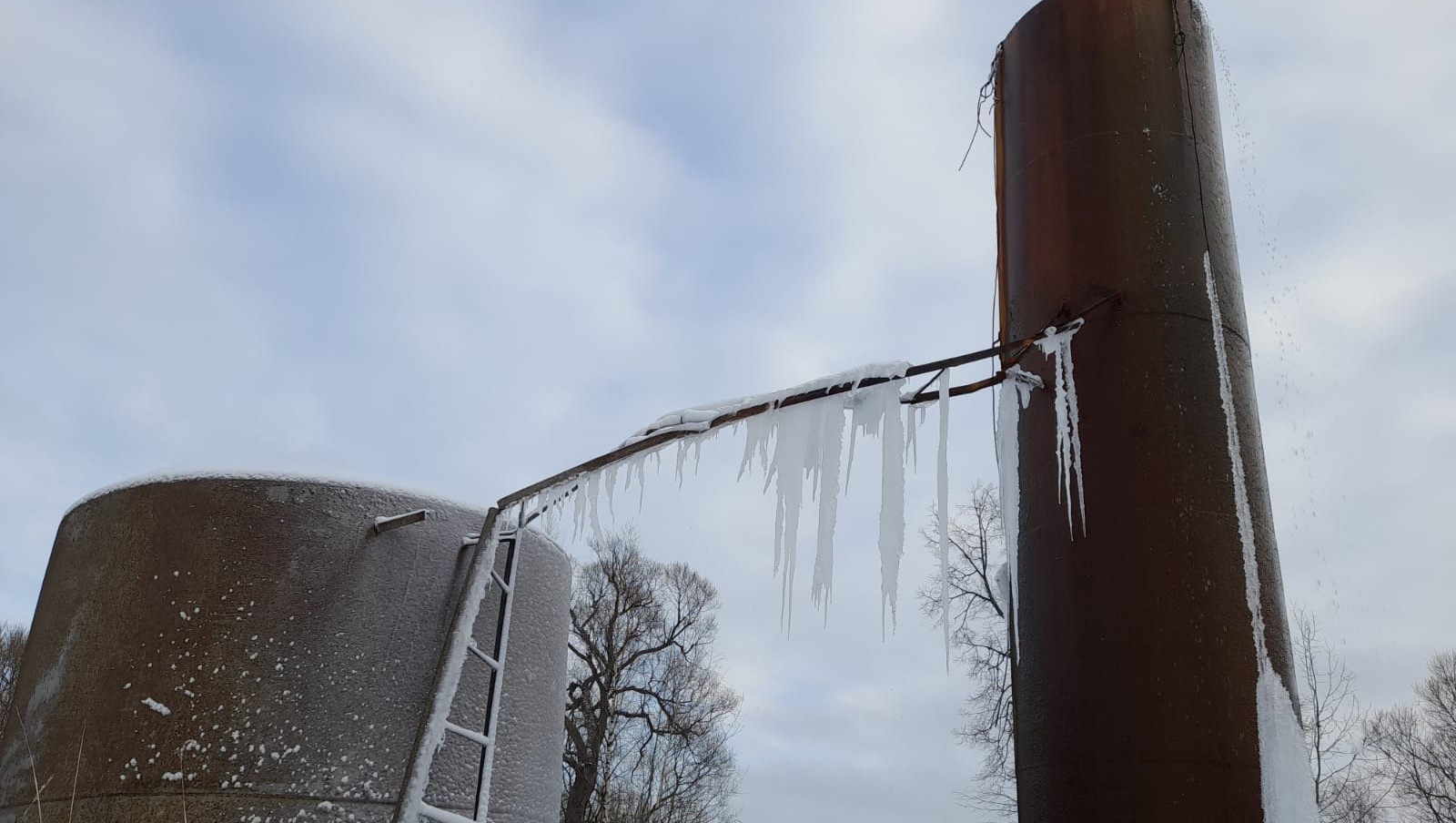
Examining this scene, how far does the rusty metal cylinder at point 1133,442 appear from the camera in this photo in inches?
162

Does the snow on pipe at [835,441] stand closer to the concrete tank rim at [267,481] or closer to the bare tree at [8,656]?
the concrete tank rim at [267,481]

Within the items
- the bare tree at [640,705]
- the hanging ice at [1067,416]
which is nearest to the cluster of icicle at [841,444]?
the hanging ice at [1067,416]

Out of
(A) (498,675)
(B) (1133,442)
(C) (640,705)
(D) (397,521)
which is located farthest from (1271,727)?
(C) (640,705)

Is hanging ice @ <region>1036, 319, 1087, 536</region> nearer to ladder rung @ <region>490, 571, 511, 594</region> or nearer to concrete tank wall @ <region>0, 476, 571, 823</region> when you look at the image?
ladder rung @ <region>490, 571, 511, 594</region>

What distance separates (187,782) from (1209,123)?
6.12 m

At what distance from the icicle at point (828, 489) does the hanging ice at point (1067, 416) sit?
1048 mm

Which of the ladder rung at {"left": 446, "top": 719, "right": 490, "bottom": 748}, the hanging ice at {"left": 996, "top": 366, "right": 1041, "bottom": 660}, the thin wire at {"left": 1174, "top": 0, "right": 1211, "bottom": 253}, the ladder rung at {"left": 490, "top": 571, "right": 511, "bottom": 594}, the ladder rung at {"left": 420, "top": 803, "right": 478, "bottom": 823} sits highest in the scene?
the thin wire at {"left": 1174, "top": 0, "right": 1211, "bottom": 253}

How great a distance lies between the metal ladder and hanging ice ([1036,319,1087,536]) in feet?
9.49

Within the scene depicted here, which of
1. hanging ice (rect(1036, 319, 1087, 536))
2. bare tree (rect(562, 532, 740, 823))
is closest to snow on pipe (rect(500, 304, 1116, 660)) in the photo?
hanging ice (rect(1036, 319, 1087, 536))

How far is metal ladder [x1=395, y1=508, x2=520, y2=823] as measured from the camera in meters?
4.52

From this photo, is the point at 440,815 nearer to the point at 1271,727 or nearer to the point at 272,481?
the point at 272,481

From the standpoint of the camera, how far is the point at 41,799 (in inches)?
192

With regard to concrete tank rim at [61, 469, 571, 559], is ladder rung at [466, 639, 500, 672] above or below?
below

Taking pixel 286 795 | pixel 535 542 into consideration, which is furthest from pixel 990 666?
pixel 286 795
